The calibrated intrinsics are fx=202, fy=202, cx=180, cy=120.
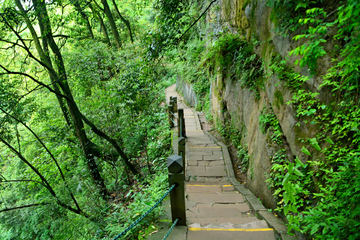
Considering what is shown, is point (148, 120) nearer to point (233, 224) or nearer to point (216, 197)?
point (216, 197)

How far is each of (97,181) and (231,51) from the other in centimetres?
621

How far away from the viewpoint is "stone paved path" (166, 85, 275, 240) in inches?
112

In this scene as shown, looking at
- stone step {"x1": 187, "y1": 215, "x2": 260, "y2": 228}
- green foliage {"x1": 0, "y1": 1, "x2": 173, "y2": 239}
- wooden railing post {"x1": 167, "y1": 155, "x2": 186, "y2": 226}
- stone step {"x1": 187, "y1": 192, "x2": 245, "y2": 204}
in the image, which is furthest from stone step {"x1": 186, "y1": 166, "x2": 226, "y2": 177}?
wooden railing post {"x1": 167, "y1": 155, "x2": 186, "y2": 226}

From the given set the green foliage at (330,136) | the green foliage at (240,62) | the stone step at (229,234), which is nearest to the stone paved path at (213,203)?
the stone step at (229,234)

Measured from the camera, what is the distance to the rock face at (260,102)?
3500 mm

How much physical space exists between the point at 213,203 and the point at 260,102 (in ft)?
8.43

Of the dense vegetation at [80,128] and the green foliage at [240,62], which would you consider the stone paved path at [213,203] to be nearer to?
the dense vegetation at [80,128]

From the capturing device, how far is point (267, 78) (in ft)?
14.5

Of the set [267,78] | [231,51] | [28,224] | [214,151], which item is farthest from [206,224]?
[28,224]

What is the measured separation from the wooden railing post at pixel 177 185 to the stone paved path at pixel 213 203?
0.94 ft

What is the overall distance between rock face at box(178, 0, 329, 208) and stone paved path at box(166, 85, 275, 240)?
610 mm

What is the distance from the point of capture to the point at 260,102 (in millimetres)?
4848

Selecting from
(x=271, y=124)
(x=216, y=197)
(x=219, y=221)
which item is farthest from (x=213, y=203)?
(x=271, y=124)

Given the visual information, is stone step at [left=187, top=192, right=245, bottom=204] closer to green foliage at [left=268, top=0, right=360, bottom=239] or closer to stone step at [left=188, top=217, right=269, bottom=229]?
stone step at [left=188, top=217, right=269, bottom=229]
